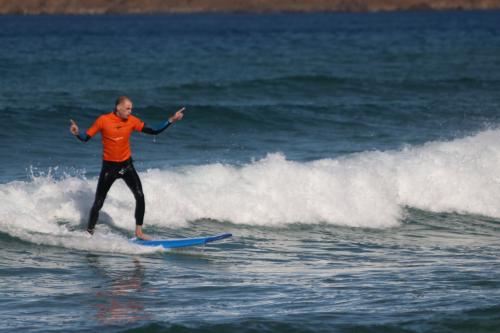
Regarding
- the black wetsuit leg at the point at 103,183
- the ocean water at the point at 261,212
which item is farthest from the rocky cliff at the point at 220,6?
the black wetsuit leg at the point at 103,183

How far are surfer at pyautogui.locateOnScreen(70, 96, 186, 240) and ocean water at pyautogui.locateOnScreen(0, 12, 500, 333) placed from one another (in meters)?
0.53

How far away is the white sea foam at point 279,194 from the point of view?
14477 millimetres

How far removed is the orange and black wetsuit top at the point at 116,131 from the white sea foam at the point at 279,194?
1.08 m

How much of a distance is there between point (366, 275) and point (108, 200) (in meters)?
4.89

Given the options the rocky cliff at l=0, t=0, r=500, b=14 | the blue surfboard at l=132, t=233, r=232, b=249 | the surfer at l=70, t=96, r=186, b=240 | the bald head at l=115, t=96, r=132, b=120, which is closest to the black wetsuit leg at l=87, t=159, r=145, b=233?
the surfer at l=70, t=96, r=186, b=240

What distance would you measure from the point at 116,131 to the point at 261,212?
3.92 metres

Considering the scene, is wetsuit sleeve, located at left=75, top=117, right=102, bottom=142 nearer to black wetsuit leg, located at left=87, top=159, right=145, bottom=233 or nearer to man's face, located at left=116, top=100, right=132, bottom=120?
man's face, located at left=116, top=100, right=132, bottom=120

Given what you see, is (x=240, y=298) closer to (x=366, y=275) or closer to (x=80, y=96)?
(x=366, y=275)

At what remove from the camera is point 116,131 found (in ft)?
40.6

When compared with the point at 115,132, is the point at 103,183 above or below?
below

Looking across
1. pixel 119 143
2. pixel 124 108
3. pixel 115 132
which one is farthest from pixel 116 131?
pixel 124 108

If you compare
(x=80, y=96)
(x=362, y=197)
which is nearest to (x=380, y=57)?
(x=80, y=96)

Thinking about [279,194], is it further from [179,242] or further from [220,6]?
[220,6]

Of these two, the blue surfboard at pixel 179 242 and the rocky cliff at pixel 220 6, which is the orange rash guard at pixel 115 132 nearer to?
the blue surfboard at pixel 179 242
